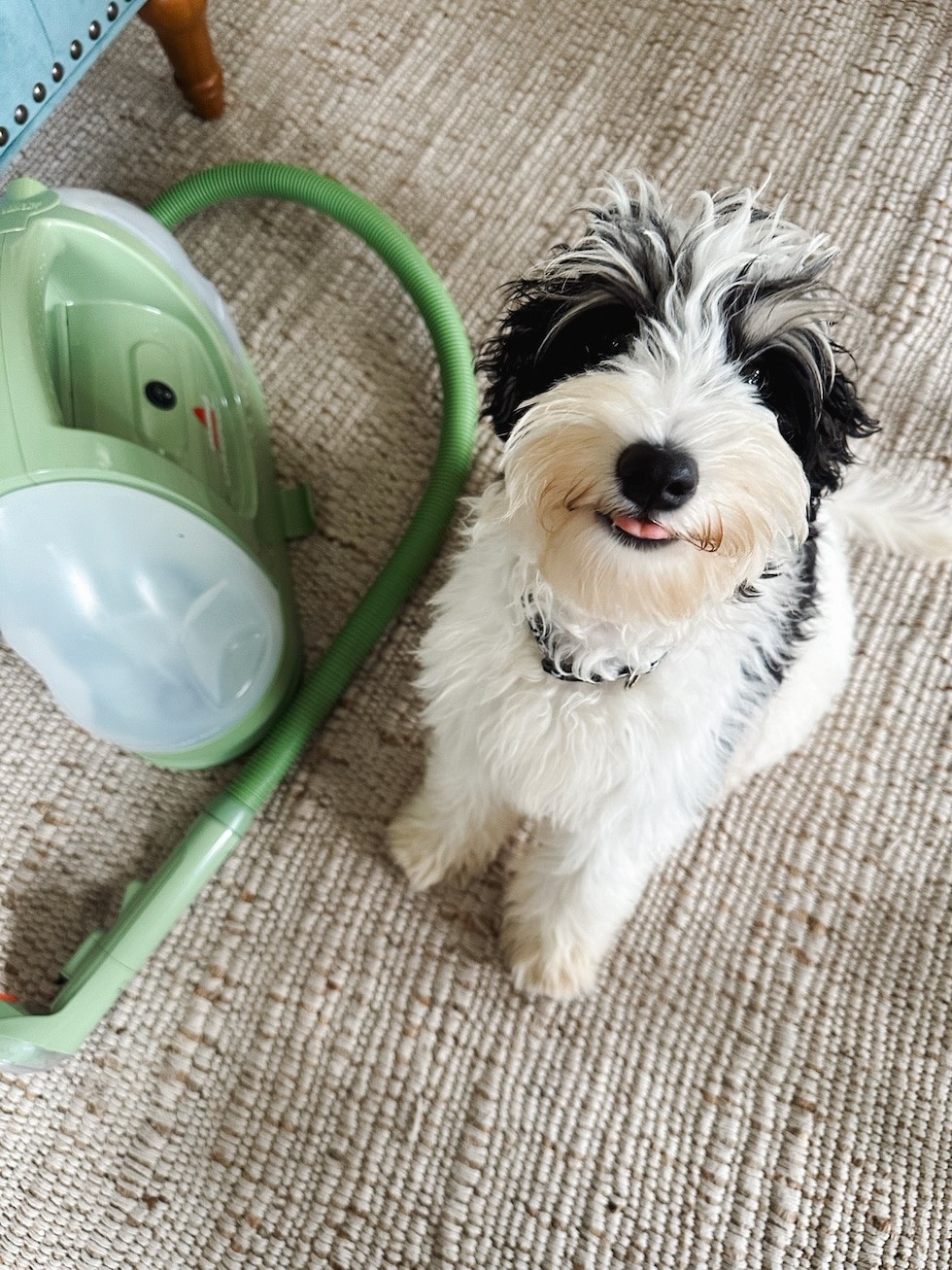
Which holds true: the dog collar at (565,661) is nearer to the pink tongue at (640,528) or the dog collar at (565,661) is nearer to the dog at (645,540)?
the dog at (645,540)

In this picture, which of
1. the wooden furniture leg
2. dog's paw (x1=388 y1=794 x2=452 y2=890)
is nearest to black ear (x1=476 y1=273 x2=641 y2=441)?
dog's paw (x1=388 y1=794 x2=452 y2=890)

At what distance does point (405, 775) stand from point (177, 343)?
Answer: 2.10ft

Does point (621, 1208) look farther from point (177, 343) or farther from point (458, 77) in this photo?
point (458, 77)

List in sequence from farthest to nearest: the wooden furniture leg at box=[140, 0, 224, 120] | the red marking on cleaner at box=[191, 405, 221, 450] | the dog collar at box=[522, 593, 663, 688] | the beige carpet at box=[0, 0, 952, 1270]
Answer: the wooden furniture leg at box=[140, 0, 224, 120] → the red marking on cleaner at box=[191, 405, 221, 450] → the beige carpet at box=[0, 0, 952, 1270] → the dog collar at box=[522, 593, 663, 688]

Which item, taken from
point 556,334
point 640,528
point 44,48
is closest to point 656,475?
point 640,528

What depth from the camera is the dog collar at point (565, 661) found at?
36.4 inches

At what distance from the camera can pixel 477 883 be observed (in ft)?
4.37

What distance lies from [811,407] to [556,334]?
22cm

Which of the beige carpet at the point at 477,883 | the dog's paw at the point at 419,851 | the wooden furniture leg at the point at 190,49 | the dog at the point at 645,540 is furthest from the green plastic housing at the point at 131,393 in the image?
the wooden furniture leg at the point at 190,49

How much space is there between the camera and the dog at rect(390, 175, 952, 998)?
0.74m

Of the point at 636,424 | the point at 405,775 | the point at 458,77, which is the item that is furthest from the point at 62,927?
the point at 458,77

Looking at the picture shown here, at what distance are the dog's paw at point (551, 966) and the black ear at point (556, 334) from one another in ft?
2.14

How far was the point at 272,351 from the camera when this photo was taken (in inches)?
61.9

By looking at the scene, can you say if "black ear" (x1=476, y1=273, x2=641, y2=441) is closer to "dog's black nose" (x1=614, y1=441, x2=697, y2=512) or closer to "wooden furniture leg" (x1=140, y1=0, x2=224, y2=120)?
"dog's black nose" (x1=614, y1=441, x2=697, y2=512)
